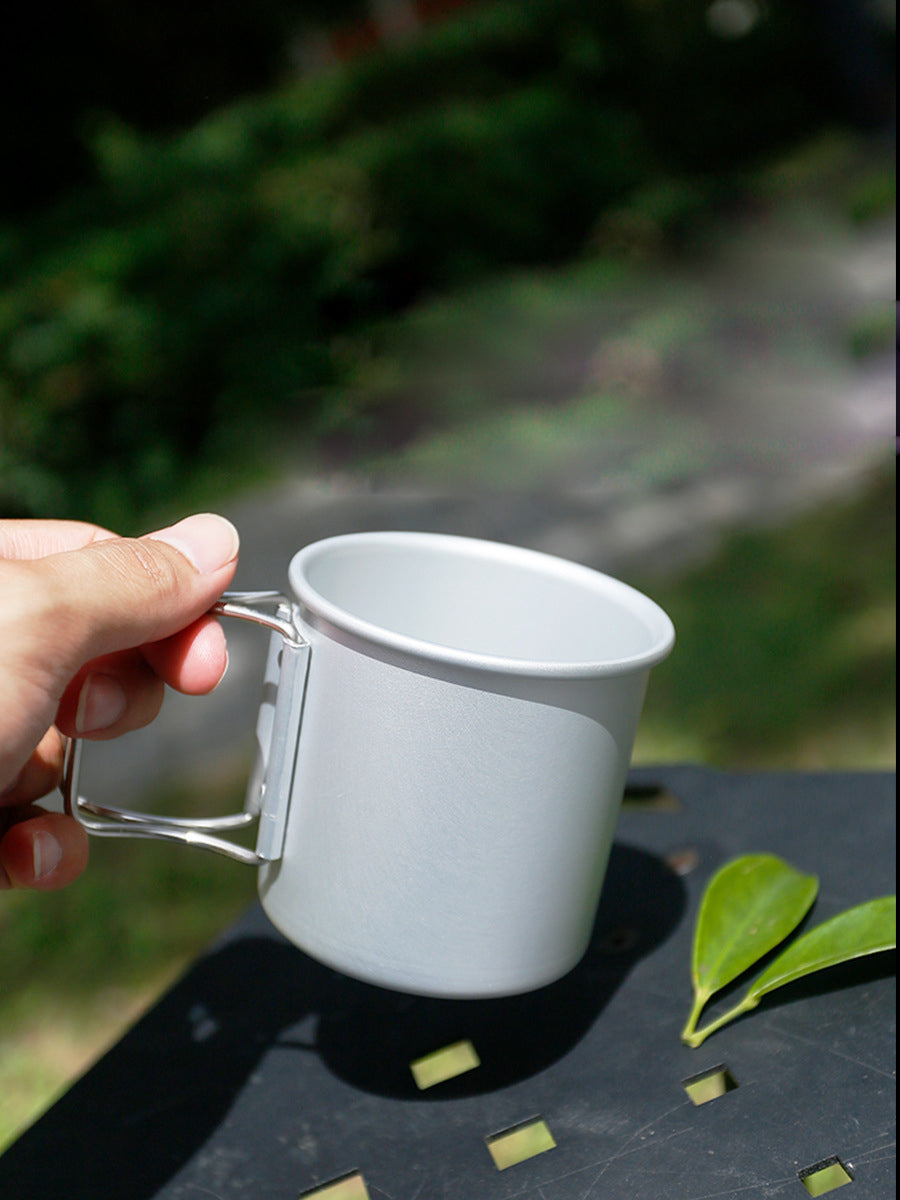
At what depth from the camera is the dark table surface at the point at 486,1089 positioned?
0.56 metres

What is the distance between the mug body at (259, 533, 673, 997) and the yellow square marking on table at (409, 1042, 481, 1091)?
87 millimetres

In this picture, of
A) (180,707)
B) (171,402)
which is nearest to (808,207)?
(171,402)

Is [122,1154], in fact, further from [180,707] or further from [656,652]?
[180,707]

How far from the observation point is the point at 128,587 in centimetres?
56

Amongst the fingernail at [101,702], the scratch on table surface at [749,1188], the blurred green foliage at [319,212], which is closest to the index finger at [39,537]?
the fingernail at [101,702]

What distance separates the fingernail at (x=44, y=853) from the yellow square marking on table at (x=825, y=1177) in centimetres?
48

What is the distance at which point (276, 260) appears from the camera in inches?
120

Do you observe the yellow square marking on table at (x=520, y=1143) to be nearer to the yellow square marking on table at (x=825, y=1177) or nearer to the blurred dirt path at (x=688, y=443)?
the yellow square marking on table at (x=825, y=1177)

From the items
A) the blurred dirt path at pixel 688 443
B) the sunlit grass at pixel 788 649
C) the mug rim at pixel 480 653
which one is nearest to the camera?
the mug rim at pixel 480 653

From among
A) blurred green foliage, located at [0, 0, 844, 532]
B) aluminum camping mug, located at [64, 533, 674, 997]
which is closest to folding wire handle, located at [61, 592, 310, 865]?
aluminum camping mug, located at [64, 533, 674, 997]

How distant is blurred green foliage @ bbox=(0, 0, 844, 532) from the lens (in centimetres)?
291

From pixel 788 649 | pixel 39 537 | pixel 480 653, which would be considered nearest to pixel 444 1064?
pixel 480 653

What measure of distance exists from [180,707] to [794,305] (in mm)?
2092

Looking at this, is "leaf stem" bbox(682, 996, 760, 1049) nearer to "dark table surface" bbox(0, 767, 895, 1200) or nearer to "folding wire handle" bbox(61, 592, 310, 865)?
"dark table surface" bbox(0, 767, 895, 1200)
